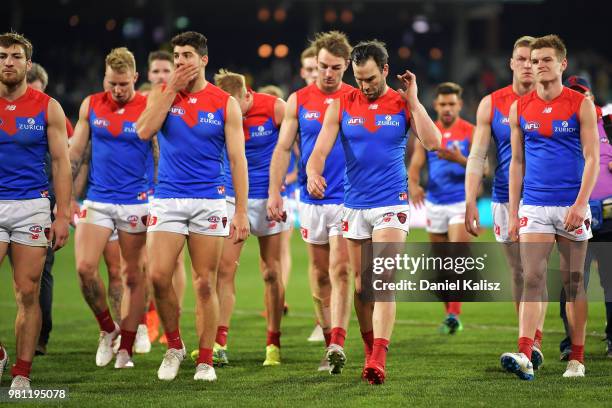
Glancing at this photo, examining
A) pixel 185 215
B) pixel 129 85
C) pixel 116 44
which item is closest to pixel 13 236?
pixel 185 215

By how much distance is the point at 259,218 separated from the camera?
997 centimetres

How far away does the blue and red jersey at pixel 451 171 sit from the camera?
40.2 feet

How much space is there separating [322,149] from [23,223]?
2.38m

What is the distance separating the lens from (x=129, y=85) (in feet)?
31.7

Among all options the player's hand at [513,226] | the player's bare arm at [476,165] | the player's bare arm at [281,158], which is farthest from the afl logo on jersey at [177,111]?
the player's hand at [513,226]

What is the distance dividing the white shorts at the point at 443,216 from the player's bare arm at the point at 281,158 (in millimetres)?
3123

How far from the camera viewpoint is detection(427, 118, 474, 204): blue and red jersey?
12.3 m

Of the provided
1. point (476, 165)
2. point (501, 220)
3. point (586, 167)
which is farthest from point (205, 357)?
point (586, 167)

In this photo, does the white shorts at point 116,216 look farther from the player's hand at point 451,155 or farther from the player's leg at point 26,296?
the player's hand at point 451,155

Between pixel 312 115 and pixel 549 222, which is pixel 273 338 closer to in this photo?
pixel 312 115

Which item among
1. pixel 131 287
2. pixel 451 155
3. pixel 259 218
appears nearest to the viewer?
pixel 131 287

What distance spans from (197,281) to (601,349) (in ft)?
13.0

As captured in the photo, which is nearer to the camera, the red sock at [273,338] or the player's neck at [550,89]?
the player's neck at [550,89]

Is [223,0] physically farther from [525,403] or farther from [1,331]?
[525,403]
